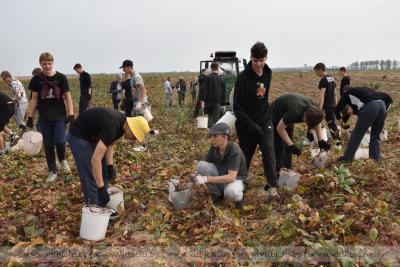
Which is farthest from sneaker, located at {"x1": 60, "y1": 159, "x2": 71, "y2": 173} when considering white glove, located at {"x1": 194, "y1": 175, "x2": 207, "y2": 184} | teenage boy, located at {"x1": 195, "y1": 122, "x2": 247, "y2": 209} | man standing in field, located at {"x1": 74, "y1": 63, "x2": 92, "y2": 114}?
man standing in field, located at {"x1": 74, "y1": 63, "x2": 92, "y2": 114}

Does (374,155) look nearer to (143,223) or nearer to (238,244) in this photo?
(238,244)

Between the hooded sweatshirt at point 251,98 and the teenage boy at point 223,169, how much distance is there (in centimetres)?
30

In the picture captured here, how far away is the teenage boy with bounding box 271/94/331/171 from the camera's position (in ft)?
14.6

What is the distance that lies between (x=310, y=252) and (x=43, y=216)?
9.66 ft

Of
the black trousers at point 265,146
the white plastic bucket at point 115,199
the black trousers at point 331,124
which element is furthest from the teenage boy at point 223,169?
the black trousers at point 331,124

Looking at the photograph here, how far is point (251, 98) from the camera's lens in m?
4.38

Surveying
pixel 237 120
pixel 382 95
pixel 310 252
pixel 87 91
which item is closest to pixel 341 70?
pixel 382 95

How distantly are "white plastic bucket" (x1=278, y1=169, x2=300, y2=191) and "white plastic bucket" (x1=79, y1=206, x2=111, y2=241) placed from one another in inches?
86.9

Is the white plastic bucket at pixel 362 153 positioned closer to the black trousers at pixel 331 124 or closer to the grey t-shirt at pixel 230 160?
the black trousers at pixel 331 124

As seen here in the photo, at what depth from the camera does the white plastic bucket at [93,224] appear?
3.67 m

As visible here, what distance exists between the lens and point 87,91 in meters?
10.1

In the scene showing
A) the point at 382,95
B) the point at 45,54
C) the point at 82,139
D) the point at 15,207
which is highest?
the point at 45,54

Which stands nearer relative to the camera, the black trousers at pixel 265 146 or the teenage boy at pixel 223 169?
the teenage boy at pixel 223 169

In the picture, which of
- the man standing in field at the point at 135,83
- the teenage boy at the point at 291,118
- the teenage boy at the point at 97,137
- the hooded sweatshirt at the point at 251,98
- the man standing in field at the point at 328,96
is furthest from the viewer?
the man standing in field at the point at 135,83
